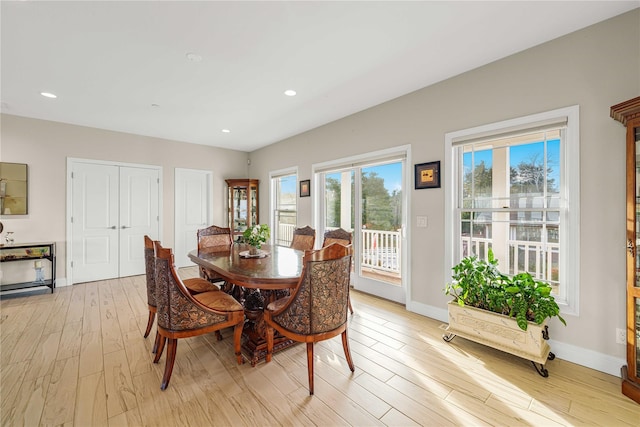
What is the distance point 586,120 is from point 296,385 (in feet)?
10.0

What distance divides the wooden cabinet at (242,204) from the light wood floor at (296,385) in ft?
11.5

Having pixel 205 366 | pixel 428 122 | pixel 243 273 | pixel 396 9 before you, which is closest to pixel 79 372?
pixel 205 366

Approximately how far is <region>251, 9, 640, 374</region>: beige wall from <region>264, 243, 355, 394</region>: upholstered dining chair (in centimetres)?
164

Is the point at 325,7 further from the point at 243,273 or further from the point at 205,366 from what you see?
the point at 205,366

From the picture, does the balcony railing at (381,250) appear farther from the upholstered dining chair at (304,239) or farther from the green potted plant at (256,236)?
the green potted plant at (256,236)

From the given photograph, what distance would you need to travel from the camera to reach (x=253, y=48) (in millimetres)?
2379

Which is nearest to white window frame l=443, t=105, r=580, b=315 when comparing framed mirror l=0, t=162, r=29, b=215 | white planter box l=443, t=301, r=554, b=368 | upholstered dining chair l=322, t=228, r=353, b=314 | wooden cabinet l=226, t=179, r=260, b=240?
white planter box l=443, t=301, r=554, b=368

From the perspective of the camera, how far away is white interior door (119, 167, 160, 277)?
16.3 feet

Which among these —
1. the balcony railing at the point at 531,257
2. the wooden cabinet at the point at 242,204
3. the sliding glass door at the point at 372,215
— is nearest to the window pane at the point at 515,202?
the balcony railing at the point at 531,257

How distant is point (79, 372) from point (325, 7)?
3331 millimetres

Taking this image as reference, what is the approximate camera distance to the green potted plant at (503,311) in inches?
82.0

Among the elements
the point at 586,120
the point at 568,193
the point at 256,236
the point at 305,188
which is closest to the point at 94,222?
the point at 256,236

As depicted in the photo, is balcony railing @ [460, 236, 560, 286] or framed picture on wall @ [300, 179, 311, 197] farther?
framed picture on wall @ [300, 179, 311, 197]

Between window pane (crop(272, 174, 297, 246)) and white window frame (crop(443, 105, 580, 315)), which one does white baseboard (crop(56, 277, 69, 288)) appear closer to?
window pane (crop(272, 174, 297, 246))
